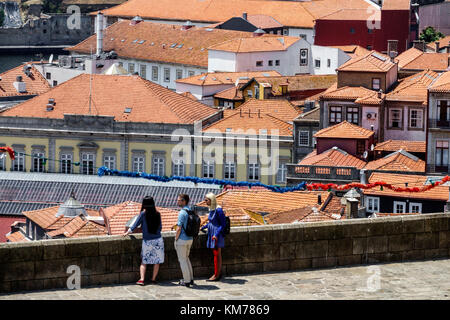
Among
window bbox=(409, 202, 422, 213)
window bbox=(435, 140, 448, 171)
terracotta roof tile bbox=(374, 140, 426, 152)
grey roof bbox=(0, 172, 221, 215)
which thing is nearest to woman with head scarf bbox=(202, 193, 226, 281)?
window bbox=(409, 202, 422, 213)

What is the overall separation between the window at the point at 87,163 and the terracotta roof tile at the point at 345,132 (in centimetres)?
1186

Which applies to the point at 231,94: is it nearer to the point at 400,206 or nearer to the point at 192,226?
the point at 400,206

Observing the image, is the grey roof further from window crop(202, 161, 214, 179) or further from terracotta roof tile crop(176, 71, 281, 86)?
terracotta roof tile crop(176, 71, 281, 86)

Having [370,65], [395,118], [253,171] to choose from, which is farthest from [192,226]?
[253,171]

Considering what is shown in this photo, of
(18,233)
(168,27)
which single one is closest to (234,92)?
(168,27)

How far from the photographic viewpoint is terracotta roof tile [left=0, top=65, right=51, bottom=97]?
79.4 meters

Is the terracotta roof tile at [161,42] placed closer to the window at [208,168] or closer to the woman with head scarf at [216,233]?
the window at [208,168]

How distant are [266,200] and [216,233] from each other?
32858 mm

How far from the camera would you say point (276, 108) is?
6838cm

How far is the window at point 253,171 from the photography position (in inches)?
2507

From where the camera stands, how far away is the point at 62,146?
66.9m

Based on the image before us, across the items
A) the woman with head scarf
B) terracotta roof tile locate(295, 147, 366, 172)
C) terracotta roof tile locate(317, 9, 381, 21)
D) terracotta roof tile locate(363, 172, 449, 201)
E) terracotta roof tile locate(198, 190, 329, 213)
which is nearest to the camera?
the woman with head scarf

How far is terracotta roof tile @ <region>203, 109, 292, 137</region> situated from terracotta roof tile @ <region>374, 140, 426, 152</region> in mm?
7706

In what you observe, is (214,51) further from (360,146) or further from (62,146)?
(360,146)
